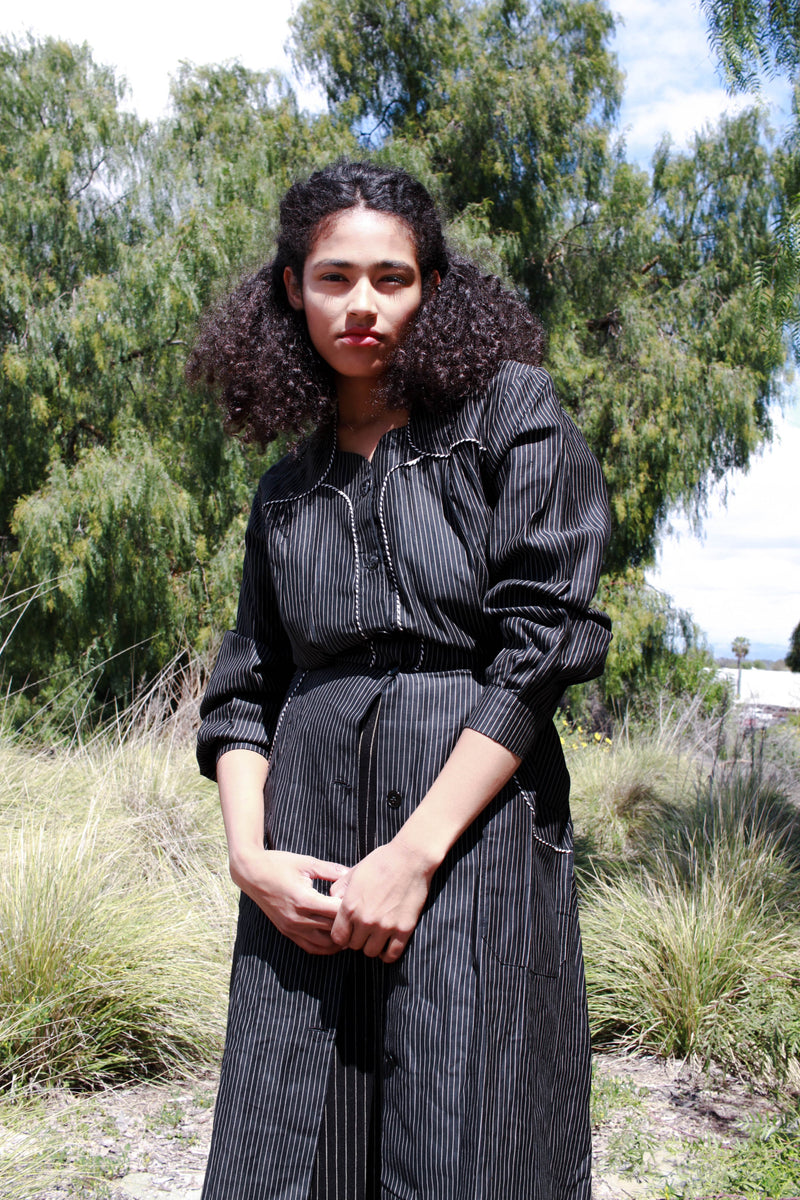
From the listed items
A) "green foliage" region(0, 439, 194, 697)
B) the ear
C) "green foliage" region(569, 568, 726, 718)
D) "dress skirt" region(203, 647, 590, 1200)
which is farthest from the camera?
"green foliage" region(569, 568, 726, 718)

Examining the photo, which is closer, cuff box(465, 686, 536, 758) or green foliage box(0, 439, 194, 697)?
cuff box(465, 686, 536, 758)

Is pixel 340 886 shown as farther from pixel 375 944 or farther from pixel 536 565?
pixel 536 565

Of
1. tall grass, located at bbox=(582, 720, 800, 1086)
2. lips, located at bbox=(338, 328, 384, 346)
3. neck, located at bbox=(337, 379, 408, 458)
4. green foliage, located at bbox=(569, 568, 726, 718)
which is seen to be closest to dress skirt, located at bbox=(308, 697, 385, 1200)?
neck, located at bbox=(337, 379, 408, 458)

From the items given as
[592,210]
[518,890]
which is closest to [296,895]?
[518,890]

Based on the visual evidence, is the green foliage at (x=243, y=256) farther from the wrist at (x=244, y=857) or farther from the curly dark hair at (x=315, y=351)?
the wrist at (x=244, y=857)

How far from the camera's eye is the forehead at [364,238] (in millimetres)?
1403

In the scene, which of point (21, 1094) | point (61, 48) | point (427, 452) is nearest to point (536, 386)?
point (427, 452)

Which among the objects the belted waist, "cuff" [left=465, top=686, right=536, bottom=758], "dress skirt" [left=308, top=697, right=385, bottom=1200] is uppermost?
the belted waist

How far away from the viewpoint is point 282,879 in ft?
3.98

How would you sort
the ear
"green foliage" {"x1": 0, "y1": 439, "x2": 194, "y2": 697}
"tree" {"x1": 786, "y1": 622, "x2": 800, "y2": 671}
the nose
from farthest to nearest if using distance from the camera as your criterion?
1. "tree" {"x1": 786, "y1": 622, "x2": 800, "y2": 671}
2. "green foliage" {"x1": 0, "y1": 439, "x2": 194, "y2": 697}
3. the ear
4. the nose

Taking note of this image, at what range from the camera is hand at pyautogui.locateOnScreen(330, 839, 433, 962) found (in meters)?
1.13

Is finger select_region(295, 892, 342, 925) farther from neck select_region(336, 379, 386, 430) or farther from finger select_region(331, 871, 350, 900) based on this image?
neck select_region(336, 379, 386, 430)

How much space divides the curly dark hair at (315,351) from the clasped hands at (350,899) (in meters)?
0.66

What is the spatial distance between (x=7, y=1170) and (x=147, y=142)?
29.0 feet
